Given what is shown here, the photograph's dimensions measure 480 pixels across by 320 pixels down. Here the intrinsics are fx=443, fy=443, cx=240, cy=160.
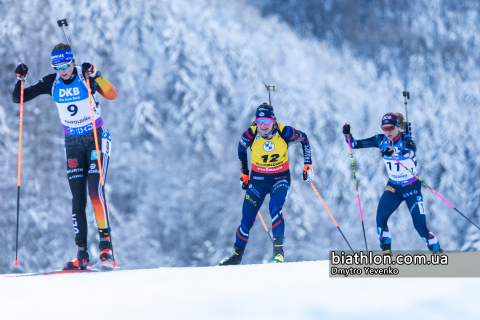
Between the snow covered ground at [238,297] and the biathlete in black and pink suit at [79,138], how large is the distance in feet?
2.49

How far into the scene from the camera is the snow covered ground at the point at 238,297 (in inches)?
127

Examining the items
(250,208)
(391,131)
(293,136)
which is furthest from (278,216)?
(391,131)

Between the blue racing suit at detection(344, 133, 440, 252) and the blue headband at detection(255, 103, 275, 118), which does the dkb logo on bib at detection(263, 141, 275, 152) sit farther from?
the blue racing suit at detection(344, 133, 440, 252)

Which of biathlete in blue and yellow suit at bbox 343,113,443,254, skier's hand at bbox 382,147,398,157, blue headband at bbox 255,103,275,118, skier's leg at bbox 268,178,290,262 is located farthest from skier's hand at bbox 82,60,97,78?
skier's hand at bbox 382,147,398,157

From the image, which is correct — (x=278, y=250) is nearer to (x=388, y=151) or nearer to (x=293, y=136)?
(x=293, y=136)

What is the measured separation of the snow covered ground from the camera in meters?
3.22

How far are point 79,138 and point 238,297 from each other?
270cm

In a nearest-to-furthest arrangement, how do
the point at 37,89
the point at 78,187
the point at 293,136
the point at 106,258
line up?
the point at 106,258, the point at 78,187, the point at 37,89, the point at 293,136

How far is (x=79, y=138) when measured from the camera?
502cm

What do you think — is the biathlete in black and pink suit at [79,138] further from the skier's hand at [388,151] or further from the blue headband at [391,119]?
the blue headband at [391,119]

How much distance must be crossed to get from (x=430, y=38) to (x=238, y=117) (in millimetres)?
8600

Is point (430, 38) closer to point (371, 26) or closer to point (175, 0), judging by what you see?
point (371, 26)

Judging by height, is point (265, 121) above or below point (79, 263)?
above

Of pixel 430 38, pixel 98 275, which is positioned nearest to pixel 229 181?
pixel 430 38
